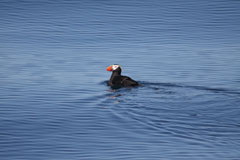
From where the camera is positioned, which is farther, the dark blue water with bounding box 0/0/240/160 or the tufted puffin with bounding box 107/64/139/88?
the tufted puffin with bounding box 107/64/139/88

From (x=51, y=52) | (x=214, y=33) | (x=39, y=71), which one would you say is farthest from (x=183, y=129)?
(x=214, y=33)

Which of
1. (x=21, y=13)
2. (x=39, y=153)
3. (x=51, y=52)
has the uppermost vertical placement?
(x=21, y=13)

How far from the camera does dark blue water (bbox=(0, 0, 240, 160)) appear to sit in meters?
9.46

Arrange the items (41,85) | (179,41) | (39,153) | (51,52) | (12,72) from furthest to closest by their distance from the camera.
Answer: (179,41) → (51,52) → (12,72) → (41,85) → (39,153)

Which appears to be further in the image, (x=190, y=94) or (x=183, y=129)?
(x=190, y=94)

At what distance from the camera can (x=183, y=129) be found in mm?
10148

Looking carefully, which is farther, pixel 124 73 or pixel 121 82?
pixel 124 73

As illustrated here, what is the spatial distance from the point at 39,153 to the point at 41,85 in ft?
19.7

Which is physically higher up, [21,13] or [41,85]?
[21,13]

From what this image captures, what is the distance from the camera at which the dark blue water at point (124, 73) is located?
9461 millimetres

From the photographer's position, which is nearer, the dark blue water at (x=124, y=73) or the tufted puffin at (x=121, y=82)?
the dark blue water at (x=124, y=73)

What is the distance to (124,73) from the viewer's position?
17203 millimetres

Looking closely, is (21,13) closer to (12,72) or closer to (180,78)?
(12,72)

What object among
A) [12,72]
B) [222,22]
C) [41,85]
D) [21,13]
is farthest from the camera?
[21,13]
